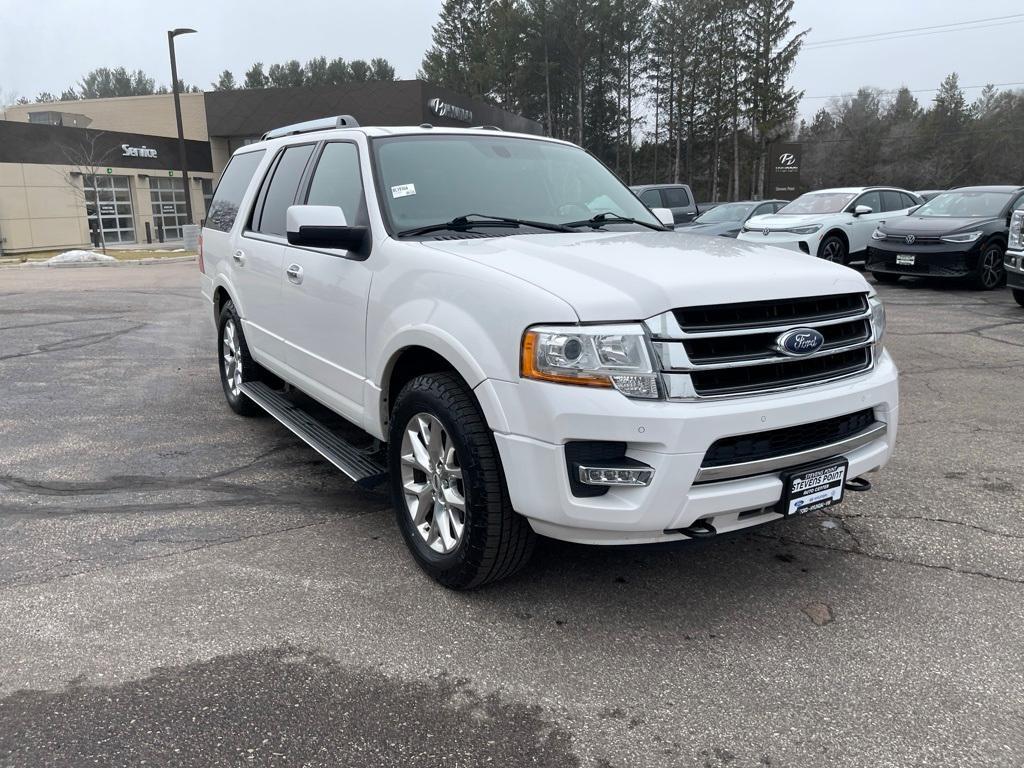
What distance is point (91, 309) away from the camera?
12.7 m

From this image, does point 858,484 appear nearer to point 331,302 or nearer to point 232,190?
point 331,302

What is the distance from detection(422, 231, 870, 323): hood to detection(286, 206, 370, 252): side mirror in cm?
42

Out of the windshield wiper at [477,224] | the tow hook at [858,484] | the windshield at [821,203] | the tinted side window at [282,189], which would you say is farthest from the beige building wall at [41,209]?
the tow hook at [858,484]

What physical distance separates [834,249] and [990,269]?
2.82 m

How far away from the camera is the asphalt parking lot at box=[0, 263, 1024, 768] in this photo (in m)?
2.55

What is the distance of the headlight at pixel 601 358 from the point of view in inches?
111

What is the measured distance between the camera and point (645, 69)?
203 ft

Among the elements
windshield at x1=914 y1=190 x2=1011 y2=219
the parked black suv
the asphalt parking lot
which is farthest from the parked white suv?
the asphalt parking lot

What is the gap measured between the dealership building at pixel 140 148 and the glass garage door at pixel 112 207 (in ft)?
0.15

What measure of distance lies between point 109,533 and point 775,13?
59272 mm

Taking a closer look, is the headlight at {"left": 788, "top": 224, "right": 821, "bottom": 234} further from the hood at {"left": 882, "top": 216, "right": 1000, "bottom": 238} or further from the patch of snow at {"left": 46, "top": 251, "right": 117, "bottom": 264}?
the patch of snow at {"left": 46, "top": 251, "right": 117, "bottom": 264}

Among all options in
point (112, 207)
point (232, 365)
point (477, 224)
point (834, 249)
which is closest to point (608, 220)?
point (477, 224)

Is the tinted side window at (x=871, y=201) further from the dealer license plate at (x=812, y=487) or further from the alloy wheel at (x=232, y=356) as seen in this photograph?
the dealer license plate at (x=812, y=487)

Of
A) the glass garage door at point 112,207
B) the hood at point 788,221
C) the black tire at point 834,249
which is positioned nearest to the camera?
the hood at point 788,221
